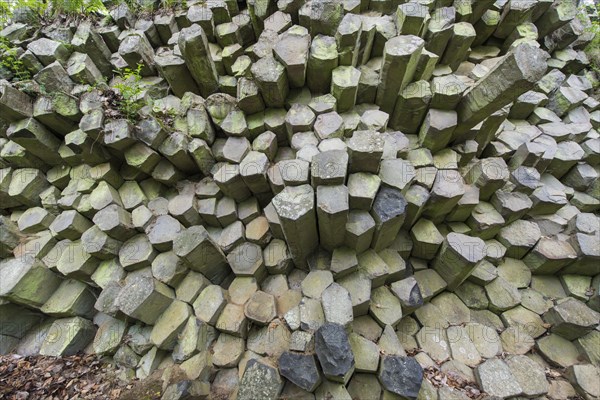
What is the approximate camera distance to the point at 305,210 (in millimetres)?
2846

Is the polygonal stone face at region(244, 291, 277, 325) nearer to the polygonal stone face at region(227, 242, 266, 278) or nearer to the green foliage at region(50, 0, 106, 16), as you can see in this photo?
the polygonal stone face at region(227, 242, 266, 278)

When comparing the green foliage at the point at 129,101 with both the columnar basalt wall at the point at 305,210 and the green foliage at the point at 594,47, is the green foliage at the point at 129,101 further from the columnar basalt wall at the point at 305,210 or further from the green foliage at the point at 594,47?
the green foliage at the point at 594,47

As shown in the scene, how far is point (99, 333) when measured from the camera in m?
3.51

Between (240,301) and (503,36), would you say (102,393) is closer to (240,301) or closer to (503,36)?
(240,301)

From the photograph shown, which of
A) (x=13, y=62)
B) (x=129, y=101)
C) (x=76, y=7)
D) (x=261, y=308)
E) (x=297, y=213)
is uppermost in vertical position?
(x=76, y=7)

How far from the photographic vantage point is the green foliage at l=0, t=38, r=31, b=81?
4289 mm

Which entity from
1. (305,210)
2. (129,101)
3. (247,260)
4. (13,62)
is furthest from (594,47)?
(13,62)

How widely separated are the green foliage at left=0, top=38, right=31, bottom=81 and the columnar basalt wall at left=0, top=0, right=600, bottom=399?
0.05 metres

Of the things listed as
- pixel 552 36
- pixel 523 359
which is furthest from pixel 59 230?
pixel 552 36

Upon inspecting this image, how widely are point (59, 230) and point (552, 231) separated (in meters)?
6.65

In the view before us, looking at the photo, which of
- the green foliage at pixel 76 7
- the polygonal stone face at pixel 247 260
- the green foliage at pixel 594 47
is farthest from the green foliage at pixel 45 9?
the green foliage at pixel 594 47

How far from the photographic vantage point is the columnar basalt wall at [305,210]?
302 cm

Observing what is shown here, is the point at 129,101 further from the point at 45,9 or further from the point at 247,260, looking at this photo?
the point at 45,9

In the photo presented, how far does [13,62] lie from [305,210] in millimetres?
5052
